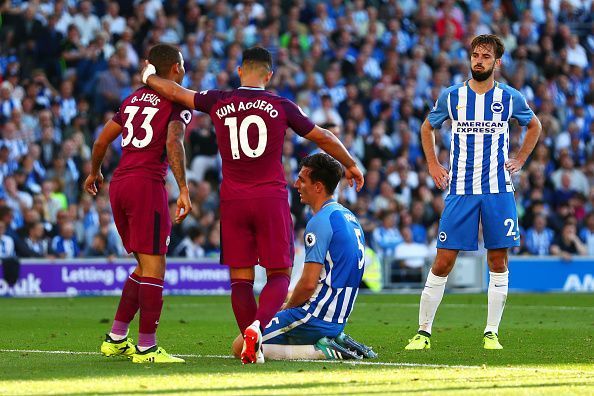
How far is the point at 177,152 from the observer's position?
9.20 m

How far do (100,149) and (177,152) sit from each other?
34.9 inches

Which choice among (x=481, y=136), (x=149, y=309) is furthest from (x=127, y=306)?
(x=481, y=136)

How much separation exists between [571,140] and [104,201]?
1034 centimetres

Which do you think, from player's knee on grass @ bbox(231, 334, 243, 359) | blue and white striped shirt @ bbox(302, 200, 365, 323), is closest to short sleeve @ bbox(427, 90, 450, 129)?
blue and white striped shirt @ bbox(302, 200, 365, 323)

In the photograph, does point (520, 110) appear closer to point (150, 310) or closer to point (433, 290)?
point (433, 290)

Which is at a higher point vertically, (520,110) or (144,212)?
(520,110)

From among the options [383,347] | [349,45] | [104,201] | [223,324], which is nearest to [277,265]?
[383,347]

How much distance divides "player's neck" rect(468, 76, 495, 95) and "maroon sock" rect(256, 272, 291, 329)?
253 cm

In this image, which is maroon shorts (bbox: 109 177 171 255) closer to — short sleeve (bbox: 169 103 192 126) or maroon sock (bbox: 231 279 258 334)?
short sleeve (bbox: 169 103 192 126)

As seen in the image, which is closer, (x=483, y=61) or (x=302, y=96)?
(x=483, y=61)

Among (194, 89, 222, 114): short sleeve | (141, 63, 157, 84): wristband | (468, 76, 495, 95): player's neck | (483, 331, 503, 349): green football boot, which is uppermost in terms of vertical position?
(468, 76, 495, 95): player's neck

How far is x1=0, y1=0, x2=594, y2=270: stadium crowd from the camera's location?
21.0m

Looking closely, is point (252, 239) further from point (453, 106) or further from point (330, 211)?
point (453, 106)

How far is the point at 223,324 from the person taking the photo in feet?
45.8
